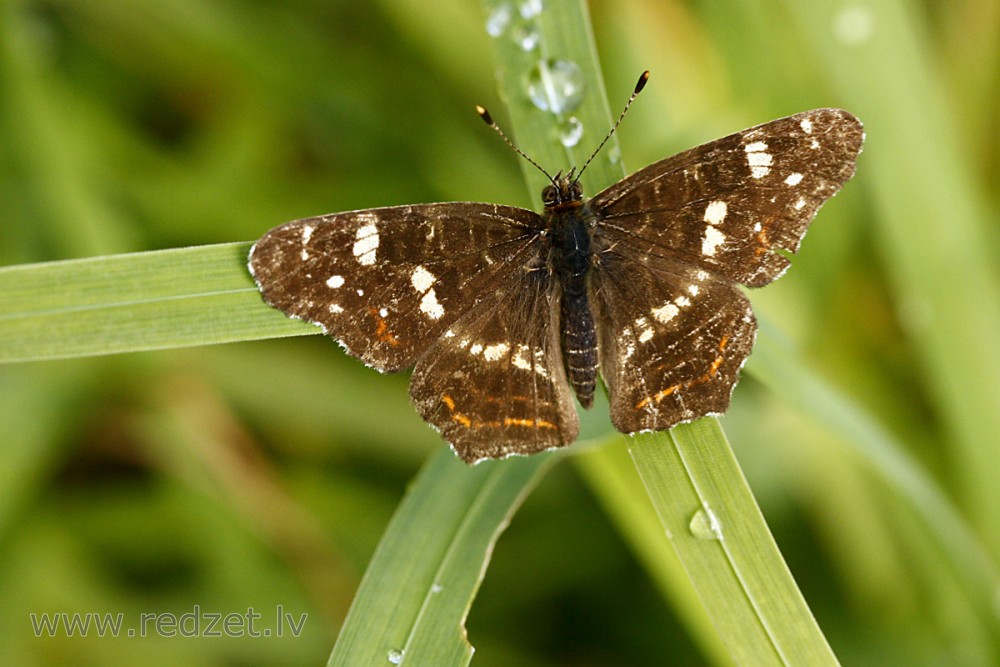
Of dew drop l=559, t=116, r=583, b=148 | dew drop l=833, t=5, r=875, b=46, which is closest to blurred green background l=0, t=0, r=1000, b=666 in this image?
dew drop l=833, t=5, r=875, b=46

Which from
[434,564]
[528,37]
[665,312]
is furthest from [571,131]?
[434,564]

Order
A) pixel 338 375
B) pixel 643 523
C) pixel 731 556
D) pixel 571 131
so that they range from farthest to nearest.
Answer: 1. pixel 338 375
2. pixel 643 523
3. pixel 571 131
4. pixel 731 556

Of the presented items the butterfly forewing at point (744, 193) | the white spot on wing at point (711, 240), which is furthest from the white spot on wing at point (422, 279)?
the white spot on wing at point (711, 240)

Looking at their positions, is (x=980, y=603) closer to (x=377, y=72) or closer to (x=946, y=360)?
(x=946, y=360)

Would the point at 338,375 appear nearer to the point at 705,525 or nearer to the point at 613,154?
the point at 613,154

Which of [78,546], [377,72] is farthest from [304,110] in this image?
[78,546]
